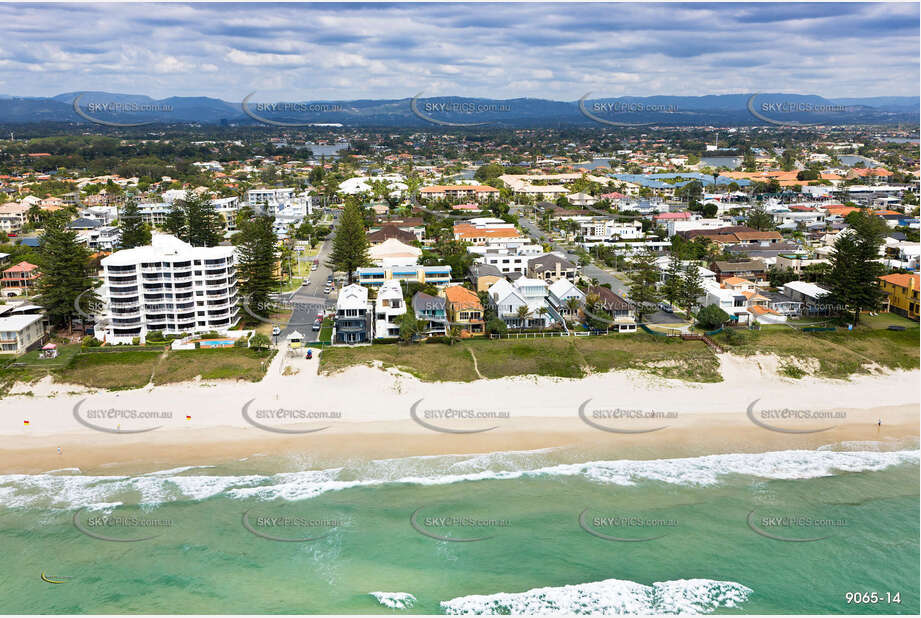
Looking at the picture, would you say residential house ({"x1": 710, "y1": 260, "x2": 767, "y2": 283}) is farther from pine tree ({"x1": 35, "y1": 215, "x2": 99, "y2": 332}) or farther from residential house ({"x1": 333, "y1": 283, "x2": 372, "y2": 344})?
pine tree ({"x1": 35, "y1": 215, "x2": 99, "y2": 332})

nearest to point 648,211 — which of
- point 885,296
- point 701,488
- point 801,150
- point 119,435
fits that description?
point 885,296

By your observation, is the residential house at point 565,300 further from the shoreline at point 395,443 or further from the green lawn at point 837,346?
the shoreline at point 395,443

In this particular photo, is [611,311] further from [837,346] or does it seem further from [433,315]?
[837,346]

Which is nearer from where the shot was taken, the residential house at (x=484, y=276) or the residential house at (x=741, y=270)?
the residential house at (x=484, y=276)

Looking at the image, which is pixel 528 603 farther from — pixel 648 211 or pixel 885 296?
pixel 648 211

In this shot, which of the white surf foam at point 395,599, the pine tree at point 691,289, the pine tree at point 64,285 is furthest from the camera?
the pine tree at point 691,289

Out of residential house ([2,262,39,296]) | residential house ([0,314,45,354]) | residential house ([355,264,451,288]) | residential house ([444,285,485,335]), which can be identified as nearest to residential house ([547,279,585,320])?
residential house ([444,285,485,335])

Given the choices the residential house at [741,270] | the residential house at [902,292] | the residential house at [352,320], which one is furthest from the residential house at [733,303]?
the residential house at [352,320]
